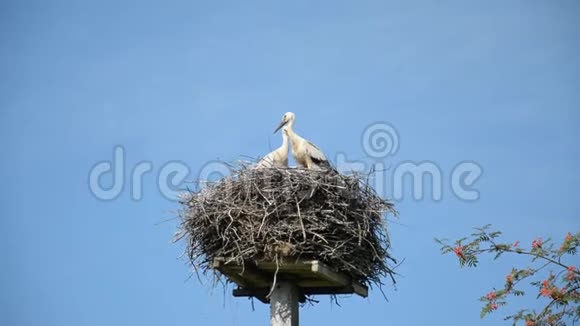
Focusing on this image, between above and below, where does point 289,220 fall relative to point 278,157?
below

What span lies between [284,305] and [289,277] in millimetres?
321

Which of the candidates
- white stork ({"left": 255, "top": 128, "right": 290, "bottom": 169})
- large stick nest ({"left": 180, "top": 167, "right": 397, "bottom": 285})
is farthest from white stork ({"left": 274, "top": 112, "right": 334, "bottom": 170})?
large stick nest ({"left": 180, "top": 167, "right": 397, "bottom": 285})

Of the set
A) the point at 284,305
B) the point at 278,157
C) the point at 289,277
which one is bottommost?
the point at 284,305

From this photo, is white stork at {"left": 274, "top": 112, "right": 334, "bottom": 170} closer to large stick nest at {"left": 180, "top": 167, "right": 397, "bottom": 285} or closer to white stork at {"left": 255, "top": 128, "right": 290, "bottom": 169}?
white stork at {"left": 255, "top": 128, "right": 290, "bottom": 169}

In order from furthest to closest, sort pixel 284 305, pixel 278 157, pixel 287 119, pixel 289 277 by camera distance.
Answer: pixel 287 119 → pixel 278 157 → pixel 289 277 → pixel 284 305

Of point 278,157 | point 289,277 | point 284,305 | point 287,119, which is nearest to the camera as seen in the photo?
point 284,305

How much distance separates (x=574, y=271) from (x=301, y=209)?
2620 mm

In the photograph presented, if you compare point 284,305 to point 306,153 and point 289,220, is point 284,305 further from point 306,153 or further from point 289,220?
point 306,153

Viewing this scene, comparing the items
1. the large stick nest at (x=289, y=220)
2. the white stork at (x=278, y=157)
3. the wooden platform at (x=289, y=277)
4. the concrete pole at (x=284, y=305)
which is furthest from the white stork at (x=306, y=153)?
the concrete pole at (x=284, y=305)

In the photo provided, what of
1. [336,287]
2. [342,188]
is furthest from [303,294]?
[342,188]

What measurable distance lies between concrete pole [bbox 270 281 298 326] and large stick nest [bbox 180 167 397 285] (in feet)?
0.98

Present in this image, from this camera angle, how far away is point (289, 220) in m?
11.7

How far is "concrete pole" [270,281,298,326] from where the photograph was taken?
11.1m

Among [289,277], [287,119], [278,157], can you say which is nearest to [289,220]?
[289,277]
